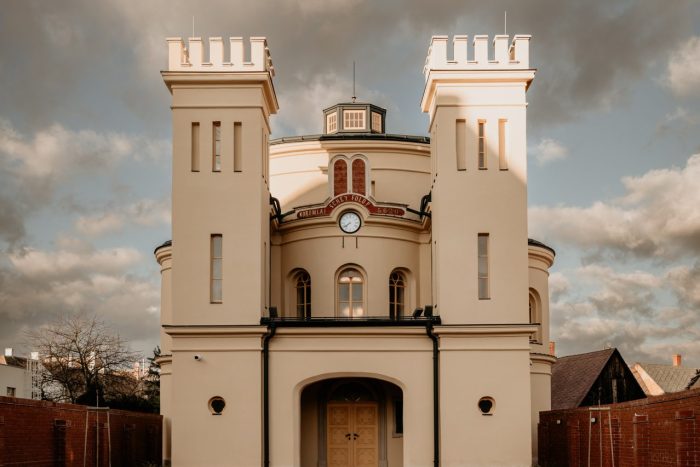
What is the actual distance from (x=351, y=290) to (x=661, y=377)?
45098mm

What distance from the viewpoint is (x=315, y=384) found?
1169 inches

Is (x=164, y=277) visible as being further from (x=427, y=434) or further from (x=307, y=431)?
(x=427, y=434)

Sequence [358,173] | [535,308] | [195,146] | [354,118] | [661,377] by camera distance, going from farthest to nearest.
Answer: [661,377] < [354,118] < [535,308] < [358,173] < [195,146]

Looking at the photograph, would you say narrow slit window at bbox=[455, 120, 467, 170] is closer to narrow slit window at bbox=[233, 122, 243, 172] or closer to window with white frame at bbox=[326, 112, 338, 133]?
narrow slit window at bbox=[233, 122, 243, 172]

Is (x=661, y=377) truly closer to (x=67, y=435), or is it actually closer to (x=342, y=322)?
(x=342, y=322)

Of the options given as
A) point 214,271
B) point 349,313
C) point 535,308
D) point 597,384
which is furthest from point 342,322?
point 597,384

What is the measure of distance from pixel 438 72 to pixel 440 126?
5.43 feet

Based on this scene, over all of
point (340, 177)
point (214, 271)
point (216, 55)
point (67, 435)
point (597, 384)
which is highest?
point (216, 55)

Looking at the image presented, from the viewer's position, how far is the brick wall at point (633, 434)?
16.5 metres

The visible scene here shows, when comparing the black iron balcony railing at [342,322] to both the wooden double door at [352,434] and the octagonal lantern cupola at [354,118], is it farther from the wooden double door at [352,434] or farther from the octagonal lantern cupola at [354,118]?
the octagonal lantern cupola at [354,118]

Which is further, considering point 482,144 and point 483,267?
point 482,144

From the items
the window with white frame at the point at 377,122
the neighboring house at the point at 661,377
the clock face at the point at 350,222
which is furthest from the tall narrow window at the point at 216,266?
the neighboring house at the point at 661,377

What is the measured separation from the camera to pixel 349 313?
30.0 meters

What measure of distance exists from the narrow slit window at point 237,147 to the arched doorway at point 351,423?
7.67 metres
